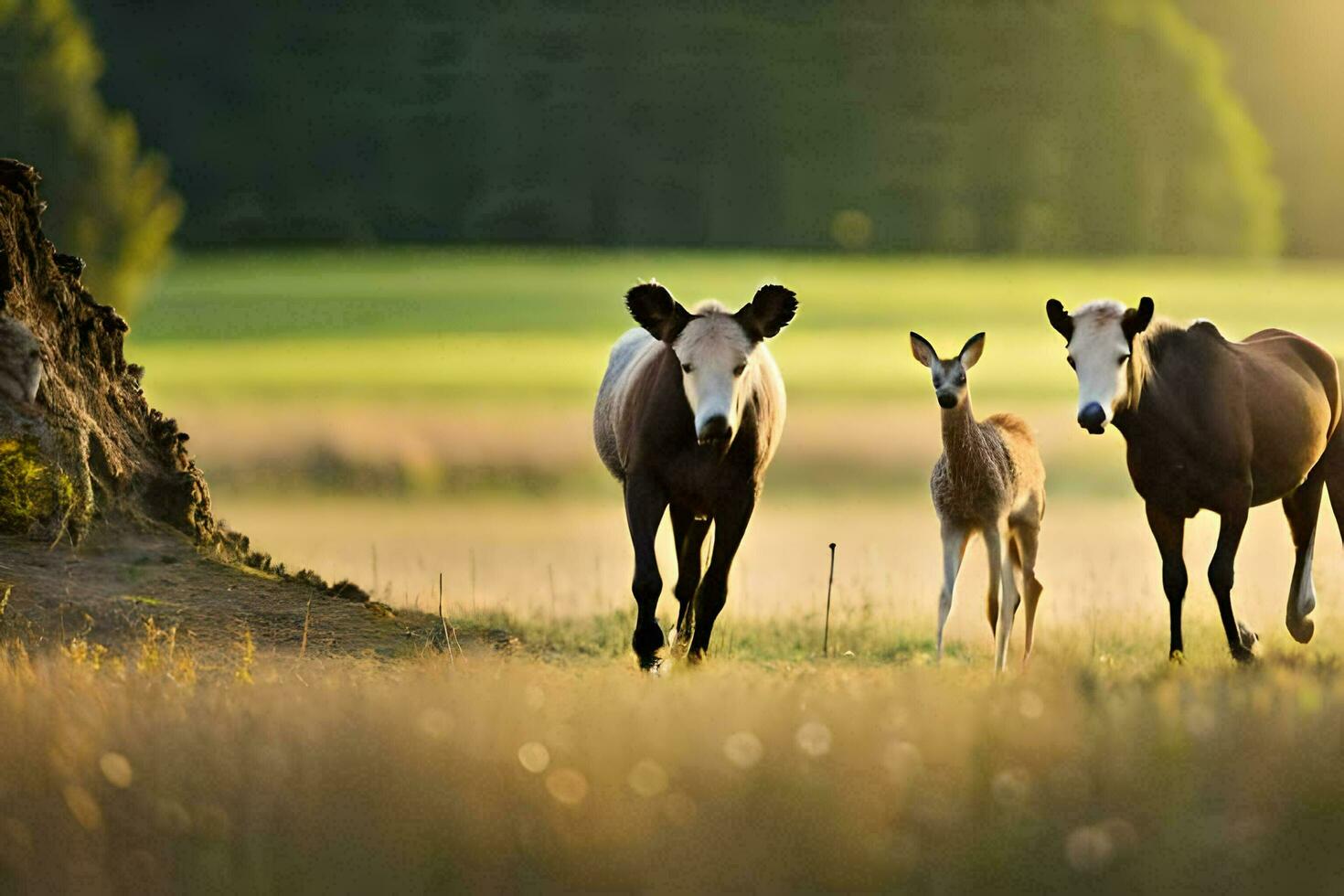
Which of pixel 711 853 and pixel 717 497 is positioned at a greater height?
pixel 717 497

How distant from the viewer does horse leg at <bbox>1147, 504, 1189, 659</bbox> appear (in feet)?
40.2

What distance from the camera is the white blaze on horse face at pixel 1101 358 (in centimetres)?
1159

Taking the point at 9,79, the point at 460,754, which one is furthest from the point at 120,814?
the point at 9,79

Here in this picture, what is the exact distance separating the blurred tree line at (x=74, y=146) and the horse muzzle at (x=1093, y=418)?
31.6m

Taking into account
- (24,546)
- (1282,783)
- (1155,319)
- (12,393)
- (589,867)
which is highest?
(1155,319)

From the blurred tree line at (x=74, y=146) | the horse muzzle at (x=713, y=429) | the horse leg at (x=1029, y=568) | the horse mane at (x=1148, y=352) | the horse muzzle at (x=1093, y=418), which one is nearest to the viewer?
the horse muzzle at (x=713, y=429)

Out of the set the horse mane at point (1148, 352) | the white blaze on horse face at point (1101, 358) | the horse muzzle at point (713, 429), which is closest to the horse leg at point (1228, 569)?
the horse mane at point (1148, 352)

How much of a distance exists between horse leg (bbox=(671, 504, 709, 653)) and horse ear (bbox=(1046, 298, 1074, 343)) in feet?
8.54

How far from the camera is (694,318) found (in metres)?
11.4

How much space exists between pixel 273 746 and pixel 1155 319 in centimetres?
676

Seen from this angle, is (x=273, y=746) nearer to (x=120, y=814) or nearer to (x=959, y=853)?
(x=120, y=814)

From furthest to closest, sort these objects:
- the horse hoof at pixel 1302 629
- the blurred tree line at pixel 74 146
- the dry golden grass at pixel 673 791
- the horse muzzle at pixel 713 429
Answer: the blurred tree line at pixel 74 146 < the horse hoof at pixel 1302 629 < the horse muzzle at pixel 713 429 < the dry golden grass at pixel 673 791

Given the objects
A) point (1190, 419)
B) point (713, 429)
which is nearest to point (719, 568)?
point (713, 429)

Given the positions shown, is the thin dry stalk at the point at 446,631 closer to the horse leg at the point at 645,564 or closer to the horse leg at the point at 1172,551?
the horse leg at the point at 645,564
